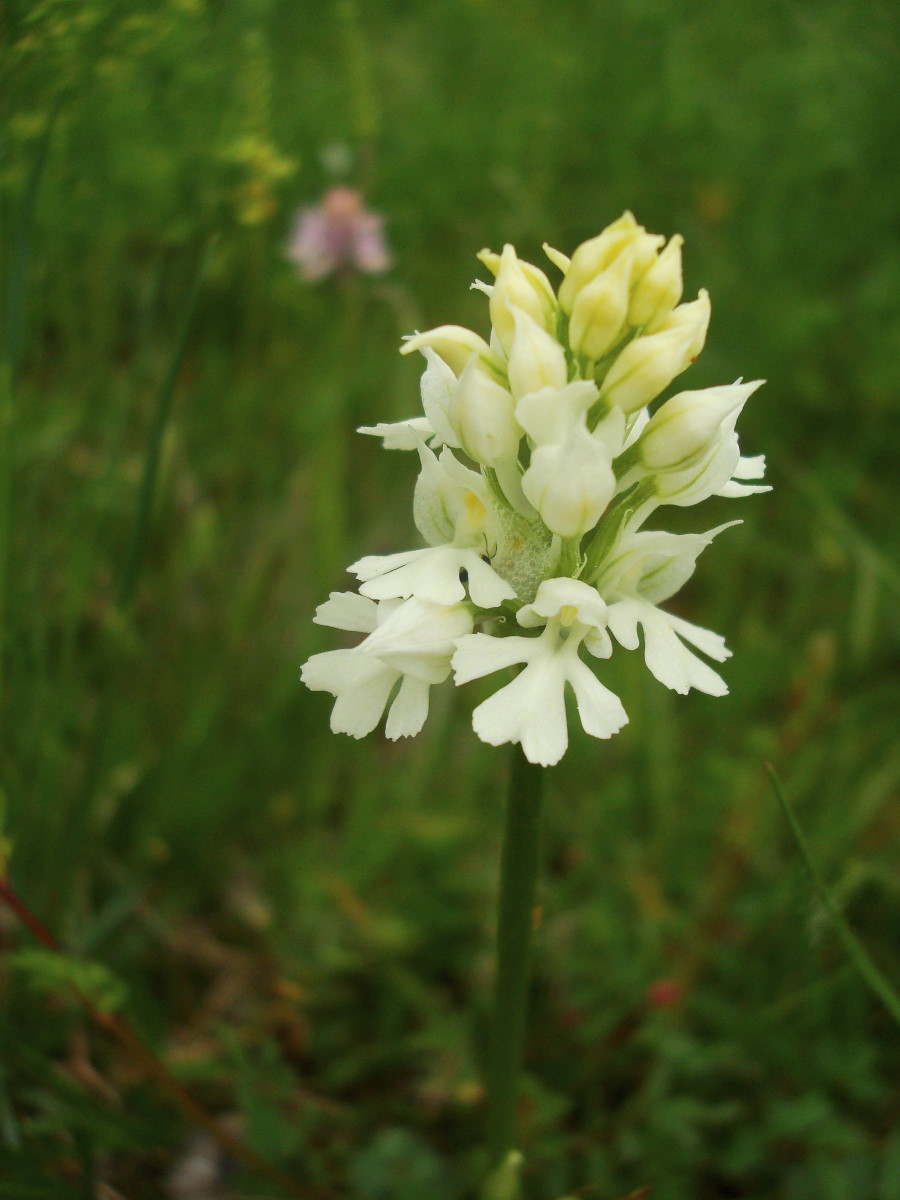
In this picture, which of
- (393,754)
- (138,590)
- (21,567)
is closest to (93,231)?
(138,590)

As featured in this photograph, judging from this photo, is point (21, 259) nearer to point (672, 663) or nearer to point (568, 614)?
point (568, 614)

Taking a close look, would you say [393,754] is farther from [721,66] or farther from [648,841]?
[721,66]

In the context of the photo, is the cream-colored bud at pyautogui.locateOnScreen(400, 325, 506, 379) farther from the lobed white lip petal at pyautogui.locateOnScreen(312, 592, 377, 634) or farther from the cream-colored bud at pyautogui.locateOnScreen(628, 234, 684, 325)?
the lobed white lip petal at pyautogui.locateOnScreen(312, 592, 377, 634)

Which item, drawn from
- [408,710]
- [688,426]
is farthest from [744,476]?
[408,710]

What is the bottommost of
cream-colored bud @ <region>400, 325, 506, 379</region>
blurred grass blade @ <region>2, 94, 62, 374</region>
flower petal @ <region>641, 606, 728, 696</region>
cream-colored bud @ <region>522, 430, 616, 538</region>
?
flower petal @ <region>641, 606, 728, 696</region>

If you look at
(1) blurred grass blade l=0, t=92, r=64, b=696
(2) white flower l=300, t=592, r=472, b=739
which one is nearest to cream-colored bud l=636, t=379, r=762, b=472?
(2) white flower l=300, t=592, r=472, b=739

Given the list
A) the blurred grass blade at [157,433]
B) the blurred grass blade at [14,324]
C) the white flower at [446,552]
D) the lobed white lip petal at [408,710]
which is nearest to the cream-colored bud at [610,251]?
the white flower at [446,552]
